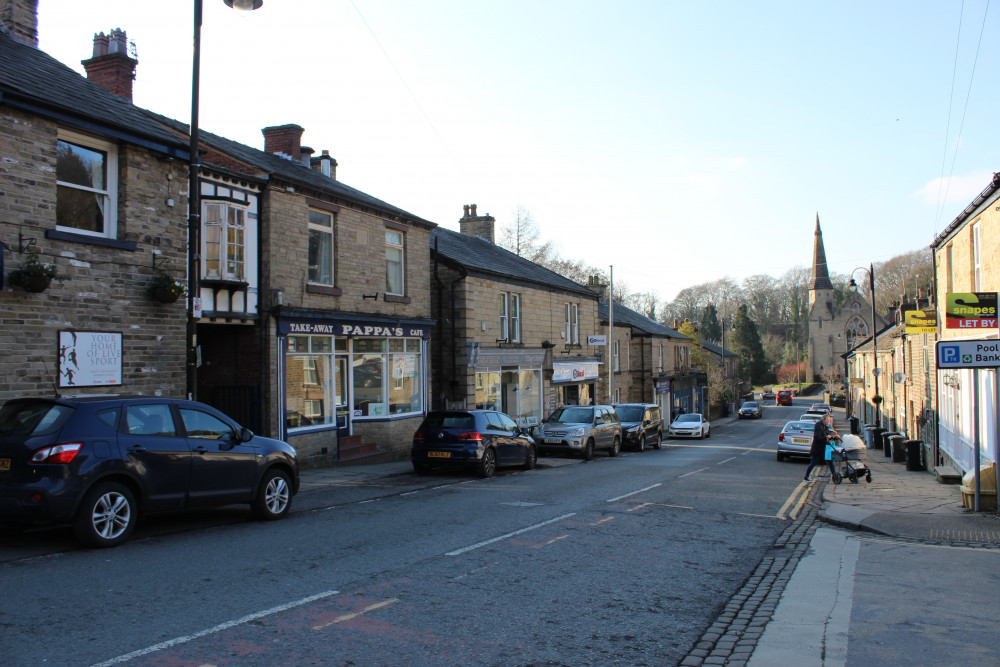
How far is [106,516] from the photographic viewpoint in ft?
25.7

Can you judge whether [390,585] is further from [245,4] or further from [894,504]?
[894,504]

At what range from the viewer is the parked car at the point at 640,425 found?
27016 millimetres

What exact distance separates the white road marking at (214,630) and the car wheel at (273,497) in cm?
377

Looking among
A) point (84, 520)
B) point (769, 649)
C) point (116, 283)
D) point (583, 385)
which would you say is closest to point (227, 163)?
point (116, 283)

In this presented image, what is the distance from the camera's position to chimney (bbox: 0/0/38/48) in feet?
44.5

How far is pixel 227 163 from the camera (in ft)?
53.6

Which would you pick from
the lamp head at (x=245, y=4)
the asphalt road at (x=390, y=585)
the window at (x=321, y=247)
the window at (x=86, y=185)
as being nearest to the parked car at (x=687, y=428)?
the window at (x=321, y=247)

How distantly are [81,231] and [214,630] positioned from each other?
888 cm

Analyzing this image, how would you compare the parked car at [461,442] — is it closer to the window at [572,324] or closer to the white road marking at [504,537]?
the white road marking at [504,537]

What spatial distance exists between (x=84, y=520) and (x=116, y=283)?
5728 mm

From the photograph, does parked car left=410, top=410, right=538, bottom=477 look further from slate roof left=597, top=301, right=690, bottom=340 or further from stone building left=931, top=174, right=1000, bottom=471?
slate roof left=597, top=301, right=690, bottom=340

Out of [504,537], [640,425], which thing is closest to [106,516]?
[504,537]

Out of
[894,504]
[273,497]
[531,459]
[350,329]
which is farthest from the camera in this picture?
[531,459]

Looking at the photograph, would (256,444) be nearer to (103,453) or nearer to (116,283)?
(103,453)
